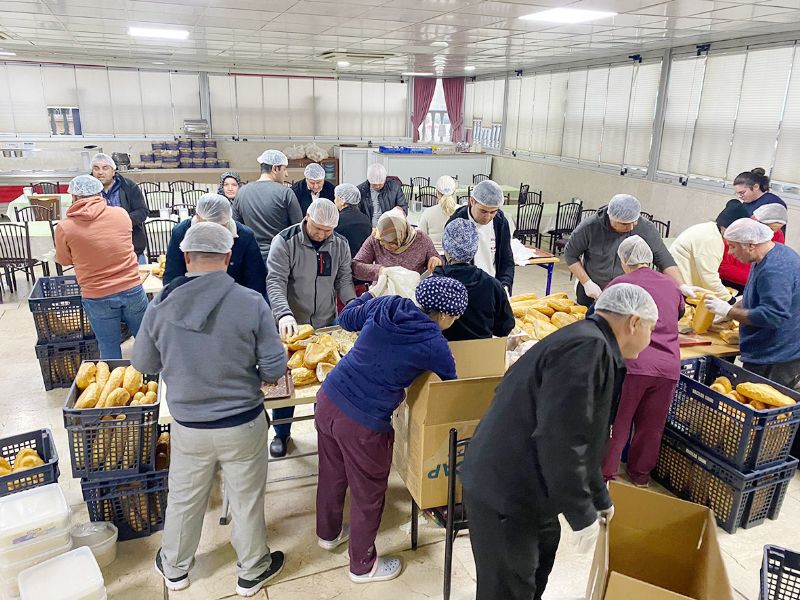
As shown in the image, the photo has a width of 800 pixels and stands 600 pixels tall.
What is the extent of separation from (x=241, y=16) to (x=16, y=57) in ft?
24.1

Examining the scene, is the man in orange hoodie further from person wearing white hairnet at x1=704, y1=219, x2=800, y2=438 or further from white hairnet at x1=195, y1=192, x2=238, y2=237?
person wearing white hairnet at x1=704, y1=219, x2=800, y2=438

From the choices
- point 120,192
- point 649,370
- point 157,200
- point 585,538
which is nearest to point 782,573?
point 585,538

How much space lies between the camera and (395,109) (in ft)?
43.3

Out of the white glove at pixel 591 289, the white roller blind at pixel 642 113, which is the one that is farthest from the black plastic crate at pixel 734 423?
the white roller blind at pixel 642 113

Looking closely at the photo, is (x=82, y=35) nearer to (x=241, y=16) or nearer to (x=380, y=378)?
(x=241, y=16)

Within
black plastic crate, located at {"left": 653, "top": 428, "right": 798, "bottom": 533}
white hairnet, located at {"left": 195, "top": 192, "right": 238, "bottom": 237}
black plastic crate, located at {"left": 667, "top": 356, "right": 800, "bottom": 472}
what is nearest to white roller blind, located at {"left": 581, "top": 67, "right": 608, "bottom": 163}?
black plastic crate, located at {"left": 667, "top": 356, "right": 800, "bottom": 472}

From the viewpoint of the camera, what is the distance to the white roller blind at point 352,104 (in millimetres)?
12633

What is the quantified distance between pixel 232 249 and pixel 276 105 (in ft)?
33.6

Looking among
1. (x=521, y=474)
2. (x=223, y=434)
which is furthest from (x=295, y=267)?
(x=521, y=474)

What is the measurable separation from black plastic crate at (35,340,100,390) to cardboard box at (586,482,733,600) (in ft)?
12.3

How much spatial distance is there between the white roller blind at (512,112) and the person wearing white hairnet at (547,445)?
32.4ft

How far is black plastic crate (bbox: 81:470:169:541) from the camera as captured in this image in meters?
2.59

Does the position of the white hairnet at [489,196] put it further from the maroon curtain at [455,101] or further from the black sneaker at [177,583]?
the maroon curtain at [455,101]

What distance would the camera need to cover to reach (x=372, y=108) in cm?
1299
